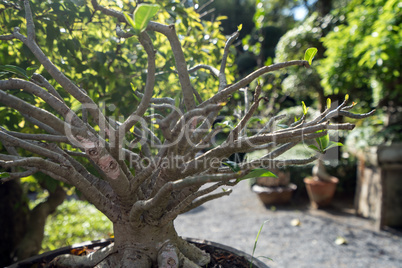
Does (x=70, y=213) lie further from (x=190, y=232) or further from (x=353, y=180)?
(x=353, y=180)

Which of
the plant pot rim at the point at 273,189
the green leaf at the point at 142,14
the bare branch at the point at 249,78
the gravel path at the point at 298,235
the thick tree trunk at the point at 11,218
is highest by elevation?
the green leaf at the point at 142,14

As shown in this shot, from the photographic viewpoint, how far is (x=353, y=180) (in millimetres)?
6238

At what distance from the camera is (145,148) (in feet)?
5.37

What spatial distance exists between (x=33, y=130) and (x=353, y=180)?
20.2ft

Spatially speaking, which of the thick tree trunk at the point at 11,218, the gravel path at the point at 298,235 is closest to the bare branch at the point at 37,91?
the thick tree trunk at the point at 11,218

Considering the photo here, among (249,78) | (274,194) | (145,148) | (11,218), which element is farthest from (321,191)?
(249,78)

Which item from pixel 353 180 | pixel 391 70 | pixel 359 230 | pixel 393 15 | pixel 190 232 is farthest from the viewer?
pixel 353 180

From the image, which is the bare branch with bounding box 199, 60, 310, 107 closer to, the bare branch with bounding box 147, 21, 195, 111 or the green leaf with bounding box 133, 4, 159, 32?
the bare branch with bounding box 147, 21, 195, 111

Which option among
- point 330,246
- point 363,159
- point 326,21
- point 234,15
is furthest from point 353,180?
point 234,15

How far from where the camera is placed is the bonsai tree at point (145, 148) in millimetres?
927

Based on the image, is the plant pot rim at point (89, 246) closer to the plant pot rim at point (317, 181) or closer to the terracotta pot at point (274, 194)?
the terracotta pot at point (274, 194)

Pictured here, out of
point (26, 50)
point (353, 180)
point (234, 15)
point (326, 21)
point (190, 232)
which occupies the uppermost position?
point (234, 15)

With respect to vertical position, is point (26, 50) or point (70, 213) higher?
point (26, 50)

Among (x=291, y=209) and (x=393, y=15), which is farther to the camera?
(x=291, y=209)
